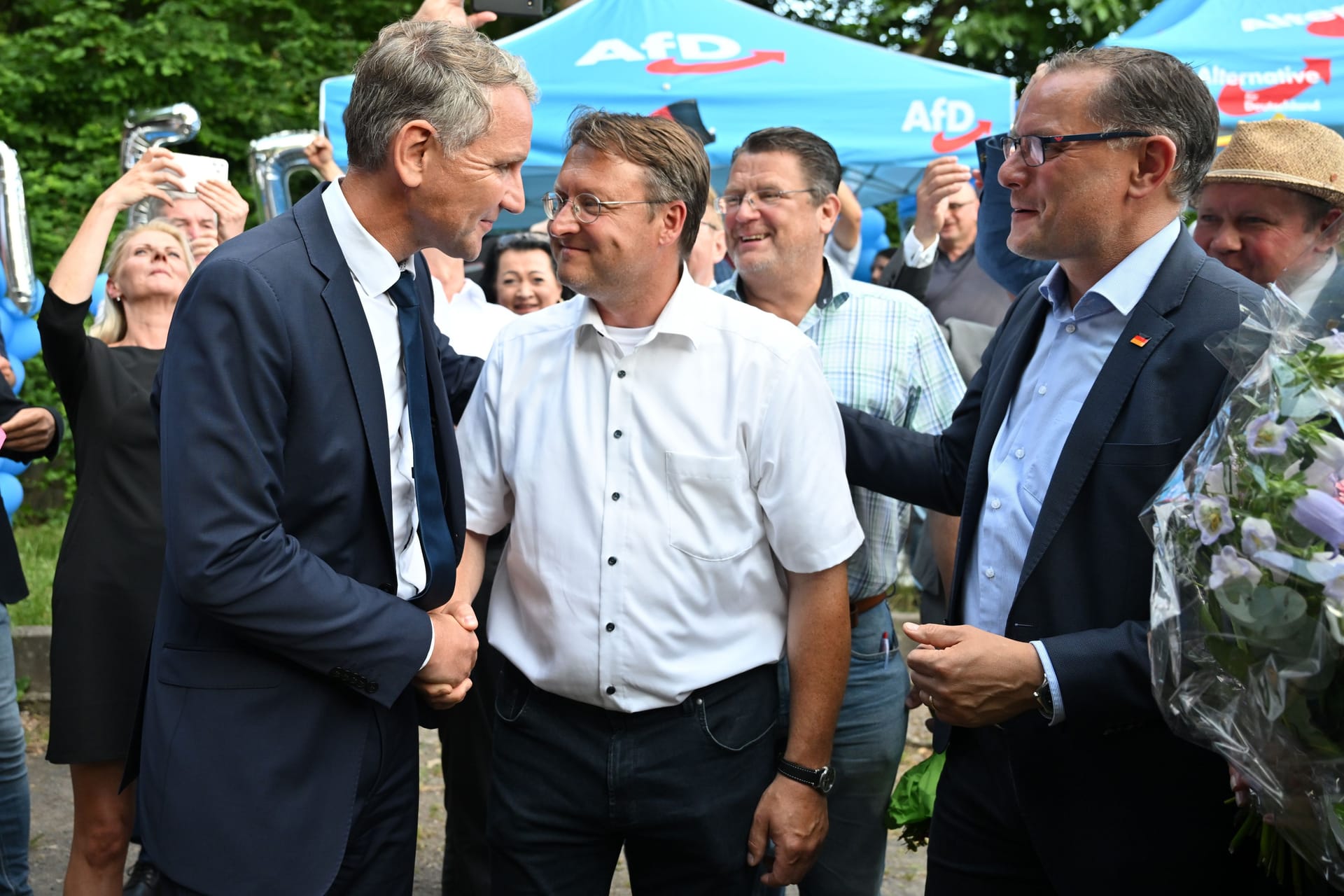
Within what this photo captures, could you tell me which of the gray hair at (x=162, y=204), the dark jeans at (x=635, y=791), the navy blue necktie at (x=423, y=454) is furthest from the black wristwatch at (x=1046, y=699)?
the gray hair at (x=162, y=204)

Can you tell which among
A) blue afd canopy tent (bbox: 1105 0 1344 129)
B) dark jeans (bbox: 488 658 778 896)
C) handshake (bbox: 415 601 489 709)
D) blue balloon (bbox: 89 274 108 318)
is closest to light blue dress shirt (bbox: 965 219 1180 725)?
dark jeans (bbox: 488 658 778 896)

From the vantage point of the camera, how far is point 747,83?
6.88 m

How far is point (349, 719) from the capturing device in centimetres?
220

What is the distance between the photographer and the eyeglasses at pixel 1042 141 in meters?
2.23

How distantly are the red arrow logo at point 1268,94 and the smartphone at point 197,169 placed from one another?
4928 mm

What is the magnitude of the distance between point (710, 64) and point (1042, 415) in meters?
5.06

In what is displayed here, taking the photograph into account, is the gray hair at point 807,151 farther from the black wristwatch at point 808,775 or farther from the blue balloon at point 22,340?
the blue balloon at point 22,340

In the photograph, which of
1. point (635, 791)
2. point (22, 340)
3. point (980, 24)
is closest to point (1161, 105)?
point (635, 791)

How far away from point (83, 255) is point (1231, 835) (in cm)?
308

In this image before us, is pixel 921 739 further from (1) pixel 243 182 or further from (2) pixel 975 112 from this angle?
(1) pixel 243 182

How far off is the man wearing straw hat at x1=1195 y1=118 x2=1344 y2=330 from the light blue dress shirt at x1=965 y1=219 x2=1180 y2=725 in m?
0.58

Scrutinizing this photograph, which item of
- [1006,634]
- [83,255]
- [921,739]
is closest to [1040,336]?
[1006,634]

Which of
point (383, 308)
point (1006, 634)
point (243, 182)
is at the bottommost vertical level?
point (243, 182)

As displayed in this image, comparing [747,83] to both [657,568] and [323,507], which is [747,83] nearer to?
[657,568]
